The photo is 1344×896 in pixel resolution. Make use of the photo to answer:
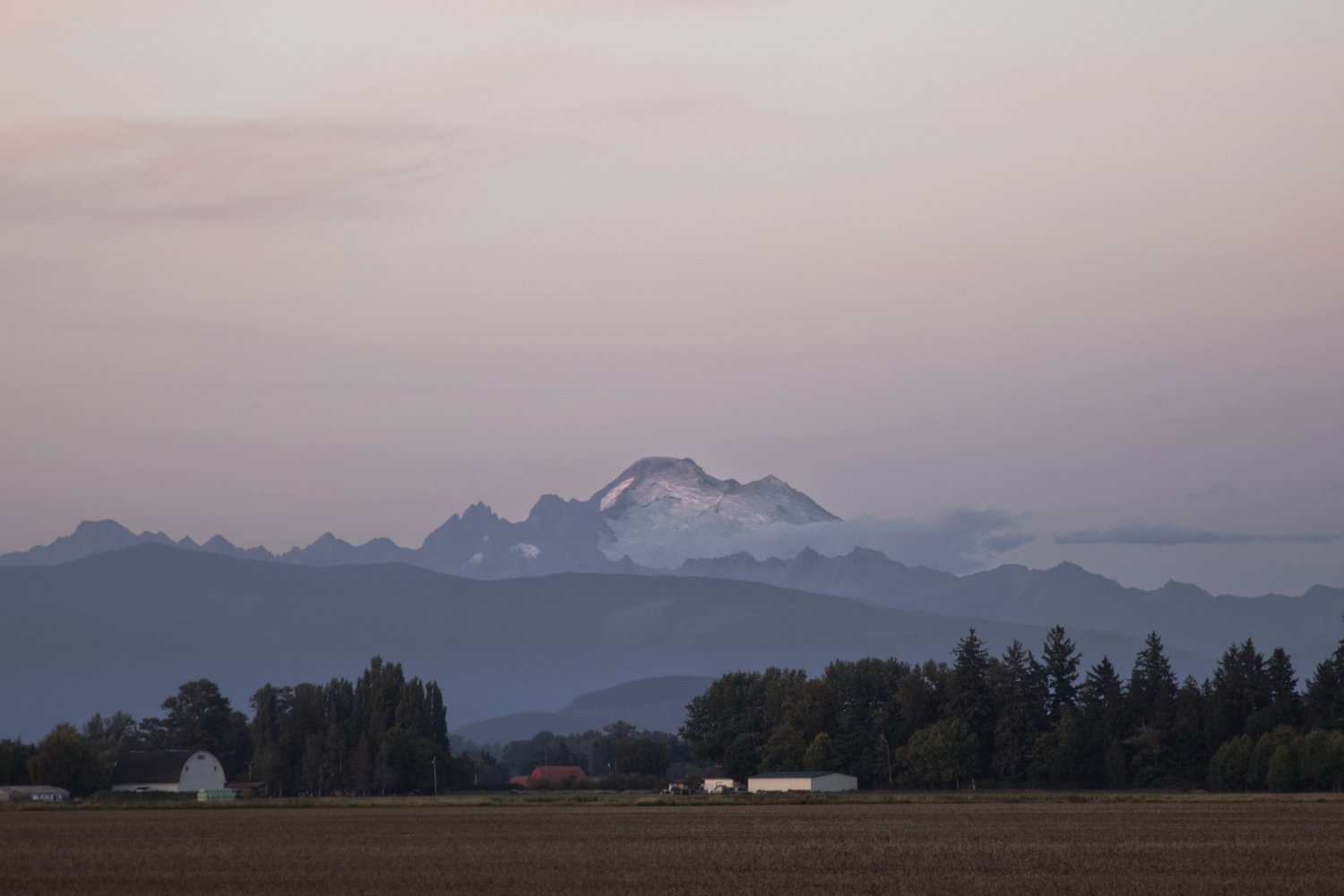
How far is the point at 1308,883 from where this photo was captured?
A: 3281 centimetres

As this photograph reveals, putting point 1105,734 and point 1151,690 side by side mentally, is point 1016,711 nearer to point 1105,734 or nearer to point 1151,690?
point 1105,734

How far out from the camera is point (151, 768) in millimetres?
137250

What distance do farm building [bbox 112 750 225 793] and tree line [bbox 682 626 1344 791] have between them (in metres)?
48.3

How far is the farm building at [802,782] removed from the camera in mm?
114806

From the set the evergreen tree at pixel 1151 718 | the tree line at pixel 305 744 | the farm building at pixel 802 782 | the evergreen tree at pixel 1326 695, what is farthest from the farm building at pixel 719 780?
the evergreen tree at pixel 1326 695

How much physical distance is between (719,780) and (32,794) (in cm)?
5828

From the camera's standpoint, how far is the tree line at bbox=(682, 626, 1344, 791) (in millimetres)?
100188

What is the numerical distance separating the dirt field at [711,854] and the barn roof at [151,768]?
231ft

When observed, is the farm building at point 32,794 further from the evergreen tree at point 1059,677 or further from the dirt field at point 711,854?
the evergreen tree at point 1059,677

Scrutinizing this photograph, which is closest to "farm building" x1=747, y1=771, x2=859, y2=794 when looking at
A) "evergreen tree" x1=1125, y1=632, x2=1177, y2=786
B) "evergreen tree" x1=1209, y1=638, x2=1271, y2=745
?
"evergreen tree" x1=1125, y1=632, x2=1177, y2=786

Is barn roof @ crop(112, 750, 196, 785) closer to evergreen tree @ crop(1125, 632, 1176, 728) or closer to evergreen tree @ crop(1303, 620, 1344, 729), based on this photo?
evergreen tree @ crop(1125, 632, 1176, 728)

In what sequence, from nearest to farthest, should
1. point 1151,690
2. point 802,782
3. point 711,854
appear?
point 711,854 < point 1151,690 < point 802,782

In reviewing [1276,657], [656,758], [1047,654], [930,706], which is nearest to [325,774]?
[656,758]

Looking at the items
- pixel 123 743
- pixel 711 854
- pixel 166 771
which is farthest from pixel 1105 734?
pixel 123 743
